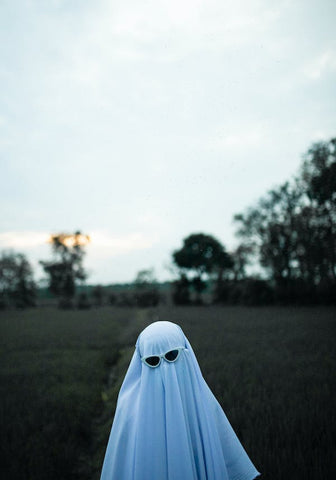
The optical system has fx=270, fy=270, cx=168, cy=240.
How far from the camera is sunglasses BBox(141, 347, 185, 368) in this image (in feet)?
6.03

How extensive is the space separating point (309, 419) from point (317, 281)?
30.3m

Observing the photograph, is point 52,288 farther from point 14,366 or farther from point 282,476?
point 282,476

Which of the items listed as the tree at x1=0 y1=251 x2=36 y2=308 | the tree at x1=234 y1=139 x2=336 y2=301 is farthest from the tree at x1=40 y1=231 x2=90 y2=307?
the tree at x1=234 y1=139 x2=336 y2=301

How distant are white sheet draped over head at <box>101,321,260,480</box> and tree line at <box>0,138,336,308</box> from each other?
871 inches

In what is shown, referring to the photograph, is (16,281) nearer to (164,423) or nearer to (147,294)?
(147,294)

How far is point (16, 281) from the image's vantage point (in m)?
57.7

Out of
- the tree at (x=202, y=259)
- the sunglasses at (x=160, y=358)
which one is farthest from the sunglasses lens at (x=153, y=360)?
the tree at (x=202, y=259)

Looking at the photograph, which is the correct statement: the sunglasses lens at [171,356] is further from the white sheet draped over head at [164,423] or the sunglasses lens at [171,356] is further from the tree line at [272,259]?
the tree line at [272,259]

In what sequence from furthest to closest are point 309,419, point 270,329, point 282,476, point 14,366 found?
point 270,329
point 14,366
point 309,419
point 282,476

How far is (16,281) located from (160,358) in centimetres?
6507

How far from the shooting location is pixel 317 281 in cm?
3059

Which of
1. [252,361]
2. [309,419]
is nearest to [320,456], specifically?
[309,419]

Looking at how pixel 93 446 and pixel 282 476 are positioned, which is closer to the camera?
pixel 282 476

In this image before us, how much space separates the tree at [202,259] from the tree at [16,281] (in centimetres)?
3320
